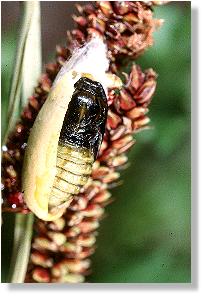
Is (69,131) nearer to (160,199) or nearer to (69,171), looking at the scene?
(69,171)

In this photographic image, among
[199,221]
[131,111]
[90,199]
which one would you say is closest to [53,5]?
[131,111]

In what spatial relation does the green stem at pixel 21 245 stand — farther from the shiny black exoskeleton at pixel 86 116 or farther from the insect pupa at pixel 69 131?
the shiny black exoskeleton at pixel 86 116

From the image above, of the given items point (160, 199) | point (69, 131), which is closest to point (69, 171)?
point (69, 131)

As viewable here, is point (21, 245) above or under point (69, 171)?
under

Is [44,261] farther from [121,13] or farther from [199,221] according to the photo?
[121,13]

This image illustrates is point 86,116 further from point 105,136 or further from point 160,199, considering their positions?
point 160,199
